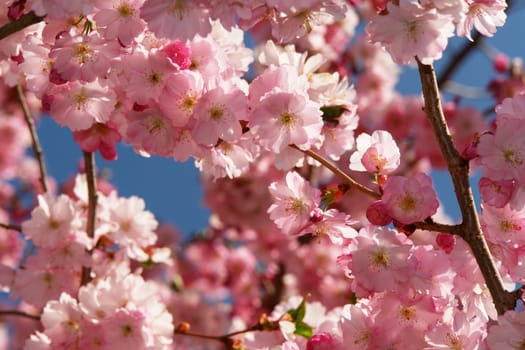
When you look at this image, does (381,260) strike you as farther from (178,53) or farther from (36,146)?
(36,146)

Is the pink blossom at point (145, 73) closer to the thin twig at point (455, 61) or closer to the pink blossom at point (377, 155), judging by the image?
the pink blossom at point (377, 155)

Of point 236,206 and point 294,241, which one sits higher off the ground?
point 236,206

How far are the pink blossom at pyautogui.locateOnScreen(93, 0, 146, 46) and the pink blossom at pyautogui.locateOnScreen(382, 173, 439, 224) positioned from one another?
2.27 ft

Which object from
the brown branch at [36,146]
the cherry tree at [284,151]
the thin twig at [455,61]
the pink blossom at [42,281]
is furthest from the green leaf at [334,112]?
the thin twig at [455,61]

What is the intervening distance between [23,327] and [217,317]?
264cm

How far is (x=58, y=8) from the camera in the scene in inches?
62.9

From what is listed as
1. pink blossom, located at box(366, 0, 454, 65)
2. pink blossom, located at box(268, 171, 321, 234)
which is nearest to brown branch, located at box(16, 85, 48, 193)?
pink blossom, located at box(268, 171, 321, 234)

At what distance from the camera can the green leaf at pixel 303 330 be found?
2.50 m

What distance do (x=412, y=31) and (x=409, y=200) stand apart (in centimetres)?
37

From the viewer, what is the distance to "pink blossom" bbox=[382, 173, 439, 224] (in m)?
1.70

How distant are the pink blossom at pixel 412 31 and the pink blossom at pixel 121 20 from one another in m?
0.55

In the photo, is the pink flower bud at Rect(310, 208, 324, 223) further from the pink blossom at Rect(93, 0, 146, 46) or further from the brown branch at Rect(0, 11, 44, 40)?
the brown branch at Rect(0, 11, 44, 40)

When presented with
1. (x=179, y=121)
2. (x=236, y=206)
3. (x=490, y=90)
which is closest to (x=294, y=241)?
(x=236, y=206)

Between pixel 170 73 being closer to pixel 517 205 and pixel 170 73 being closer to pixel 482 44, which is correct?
pixel 517 205
